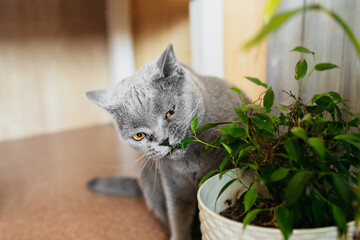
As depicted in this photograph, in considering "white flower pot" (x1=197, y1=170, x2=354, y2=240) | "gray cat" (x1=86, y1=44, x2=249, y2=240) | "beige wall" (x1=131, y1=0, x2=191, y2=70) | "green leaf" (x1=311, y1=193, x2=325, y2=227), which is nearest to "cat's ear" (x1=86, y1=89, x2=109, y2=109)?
"gray cat" (x1=86, y1=44, x2=249, y2=240)

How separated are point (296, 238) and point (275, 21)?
15.3 inches

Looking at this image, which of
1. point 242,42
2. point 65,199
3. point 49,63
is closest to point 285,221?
A: point 242,42

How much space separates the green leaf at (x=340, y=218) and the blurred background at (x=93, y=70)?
0.31 metres

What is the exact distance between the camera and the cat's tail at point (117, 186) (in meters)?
1.46

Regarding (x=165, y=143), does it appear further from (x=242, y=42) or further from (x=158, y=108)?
(x=242, y=42)

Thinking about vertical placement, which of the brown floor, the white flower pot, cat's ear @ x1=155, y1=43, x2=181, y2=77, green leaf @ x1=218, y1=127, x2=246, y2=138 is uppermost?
cat's ear @ x1=155, y1=43, x2=181, y2=77

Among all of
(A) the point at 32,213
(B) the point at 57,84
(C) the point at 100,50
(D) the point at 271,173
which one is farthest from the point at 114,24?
(D) the point at 271,173

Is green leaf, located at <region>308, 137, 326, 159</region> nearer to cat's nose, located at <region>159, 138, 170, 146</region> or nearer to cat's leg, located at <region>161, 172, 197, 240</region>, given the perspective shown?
cat's nose, located at <region>159, 138, 170, 146</region>

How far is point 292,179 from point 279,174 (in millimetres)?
32

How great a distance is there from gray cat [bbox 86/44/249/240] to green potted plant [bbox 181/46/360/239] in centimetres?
14

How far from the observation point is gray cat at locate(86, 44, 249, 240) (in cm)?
85

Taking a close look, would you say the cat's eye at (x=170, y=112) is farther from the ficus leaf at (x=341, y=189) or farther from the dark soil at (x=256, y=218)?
the ficus leaf at (x=341, y=189)

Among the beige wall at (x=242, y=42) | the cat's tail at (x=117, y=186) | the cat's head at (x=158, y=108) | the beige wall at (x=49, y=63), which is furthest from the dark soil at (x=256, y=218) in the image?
the beige wall at (x=49, y=63)

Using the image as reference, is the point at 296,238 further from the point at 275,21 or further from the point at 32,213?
the point at 32,213
